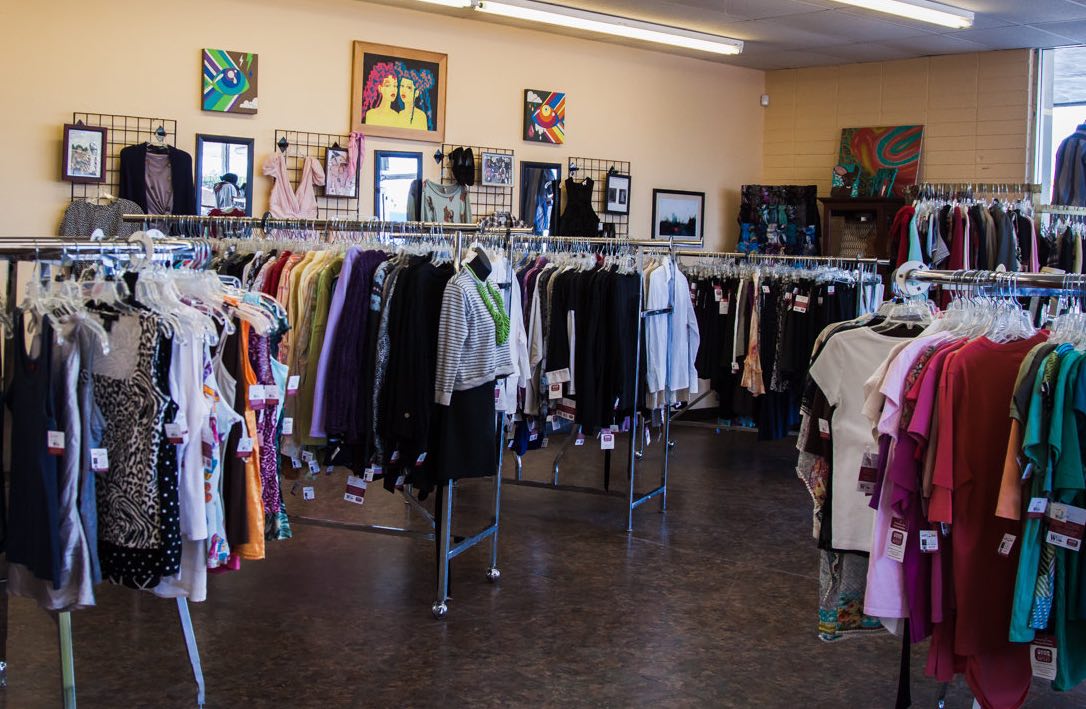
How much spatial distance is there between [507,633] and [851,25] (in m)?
5.94

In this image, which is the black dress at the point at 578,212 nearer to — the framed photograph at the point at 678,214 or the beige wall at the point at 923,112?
the framed photograph at the point at 678,214


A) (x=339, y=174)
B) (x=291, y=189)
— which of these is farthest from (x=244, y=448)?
(x=339, y=174)

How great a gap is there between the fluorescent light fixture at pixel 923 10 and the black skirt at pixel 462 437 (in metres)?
4.52

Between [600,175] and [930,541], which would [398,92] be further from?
[930,541]

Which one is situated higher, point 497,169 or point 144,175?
point 497,169

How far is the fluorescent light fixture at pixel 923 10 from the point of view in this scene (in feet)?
23.7

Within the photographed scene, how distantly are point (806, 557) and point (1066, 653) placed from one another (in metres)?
2.78

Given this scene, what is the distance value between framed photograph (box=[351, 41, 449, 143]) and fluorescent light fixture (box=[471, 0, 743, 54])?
824mm

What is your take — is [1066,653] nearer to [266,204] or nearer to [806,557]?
[806,557]

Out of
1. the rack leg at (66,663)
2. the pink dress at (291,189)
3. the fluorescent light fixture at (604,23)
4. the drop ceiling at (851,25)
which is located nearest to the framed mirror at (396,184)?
the pink dress at (291,189)

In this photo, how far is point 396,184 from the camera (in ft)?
27.1

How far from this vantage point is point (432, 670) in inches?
156

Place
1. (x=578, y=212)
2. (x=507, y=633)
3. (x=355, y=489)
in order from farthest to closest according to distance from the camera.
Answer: (x=578, y=212) < (x=355, y=489) < (x=507, y=633)

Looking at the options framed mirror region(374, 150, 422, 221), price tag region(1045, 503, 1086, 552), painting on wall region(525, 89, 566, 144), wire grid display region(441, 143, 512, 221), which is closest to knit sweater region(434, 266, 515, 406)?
price tag region(1045, 503, 1086, 552)
